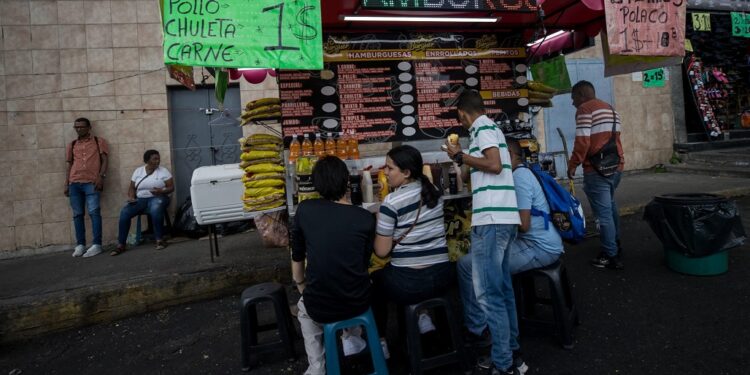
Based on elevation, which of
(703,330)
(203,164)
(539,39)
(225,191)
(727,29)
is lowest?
(703,330)

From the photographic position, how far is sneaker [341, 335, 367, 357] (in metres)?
2.72

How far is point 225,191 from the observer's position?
472 centimetres

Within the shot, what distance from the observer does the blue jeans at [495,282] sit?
2.52 metres

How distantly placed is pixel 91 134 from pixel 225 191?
3.34 metres

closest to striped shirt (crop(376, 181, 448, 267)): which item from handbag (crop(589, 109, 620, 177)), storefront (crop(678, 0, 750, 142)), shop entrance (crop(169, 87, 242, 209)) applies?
handbag (crop(589, 109, 620, 177))

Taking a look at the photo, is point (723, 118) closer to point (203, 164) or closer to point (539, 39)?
point (539, 39)

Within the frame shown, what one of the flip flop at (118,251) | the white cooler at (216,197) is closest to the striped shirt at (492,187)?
the white cooler at (216,197)

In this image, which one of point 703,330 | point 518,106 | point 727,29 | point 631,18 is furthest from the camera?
point 727,29

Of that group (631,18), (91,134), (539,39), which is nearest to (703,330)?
(631,18)

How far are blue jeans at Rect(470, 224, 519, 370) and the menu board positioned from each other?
1937 millimetres

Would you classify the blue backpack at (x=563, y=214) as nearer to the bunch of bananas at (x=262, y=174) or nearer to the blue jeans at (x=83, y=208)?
the bunch of bananas at (x=262, y=174)

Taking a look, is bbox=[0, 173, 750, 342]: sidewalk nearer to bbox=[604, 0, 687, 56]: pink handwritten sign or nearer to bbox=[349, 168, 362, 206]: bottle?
bbox=[349, 168, 362, 206]: bottle

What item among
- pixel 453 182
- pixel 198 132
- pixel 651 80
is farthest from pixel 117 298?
pixel 651 80

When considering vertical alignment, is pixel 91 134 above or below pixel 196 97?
below
